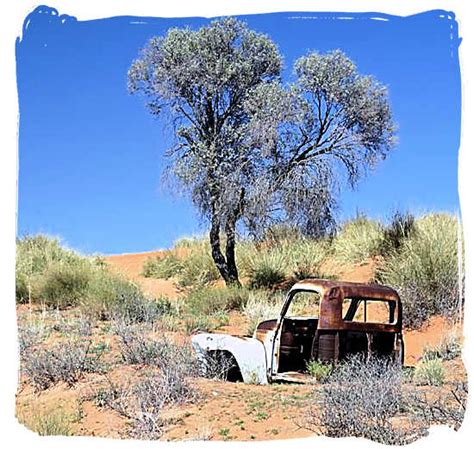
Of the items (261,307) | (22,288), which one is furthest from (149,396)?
(22,288)

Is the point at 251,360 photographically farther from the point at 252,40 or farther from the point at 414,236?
the point at 252,40

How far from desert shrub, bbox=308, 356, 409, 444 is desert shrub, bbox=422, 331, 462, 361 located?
1.99 m

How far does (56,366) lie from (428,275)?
4.28 m

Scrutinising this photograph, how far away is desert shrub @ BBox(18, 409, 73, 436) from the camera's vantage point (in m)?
3.97

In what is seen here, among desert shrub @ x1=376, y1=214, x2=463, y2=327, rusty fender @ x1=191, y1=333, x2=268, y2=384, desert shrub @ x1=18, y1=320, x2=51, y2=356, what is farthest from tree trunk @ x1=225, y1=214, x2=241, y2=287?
rusty fender @ x1=191, y1=333, x2=268, y2=384

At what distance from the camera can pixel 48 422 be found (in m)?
4.16

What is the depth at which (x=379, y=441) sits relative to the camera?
3.67 m

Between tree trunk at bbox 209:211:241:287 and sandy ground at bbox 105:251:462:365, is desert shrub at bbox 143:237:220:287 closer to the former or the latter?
sandy ground at bbox 105:251:462:365

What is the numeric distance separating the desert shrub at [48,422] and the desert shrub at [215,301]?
16.8 ft

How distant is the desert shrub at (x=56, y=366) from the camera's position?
5.77 metres

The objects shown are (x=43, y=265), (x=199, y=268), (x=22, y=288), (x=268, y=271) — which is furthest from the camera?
(x=199, y=268)

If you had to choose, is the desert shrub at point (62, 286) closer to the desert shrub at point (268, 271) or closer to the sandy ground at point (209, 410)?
the desert shrub at point (268, 271)

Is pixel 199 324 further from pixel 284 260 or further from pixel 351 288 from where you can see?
pixel 284 260

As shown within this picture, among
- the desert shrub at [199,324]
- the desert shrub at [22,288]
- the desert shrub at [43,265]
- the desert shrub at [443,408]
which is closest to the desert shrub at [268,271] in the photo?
the desert shrub at [199,324]
